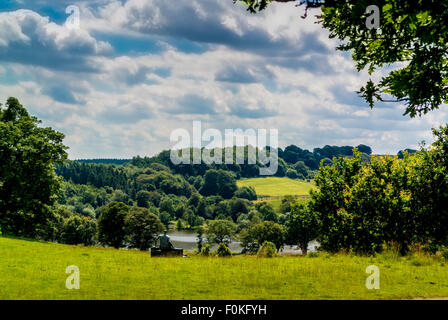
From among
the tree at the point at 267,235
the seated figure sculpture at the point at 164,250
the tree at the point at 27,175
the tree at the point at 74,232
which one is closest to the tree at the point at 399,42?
the seated figure sculpture at the point at 164,250

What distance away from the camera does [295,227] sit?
9800 cm

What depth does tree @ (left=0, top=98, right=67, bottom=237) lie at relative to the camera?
4138 cm

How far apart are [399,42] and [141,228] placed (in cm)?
7221

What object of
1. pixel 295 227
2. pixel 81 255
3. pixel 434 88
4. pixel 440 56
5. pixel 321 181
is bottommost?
pixel 295 227

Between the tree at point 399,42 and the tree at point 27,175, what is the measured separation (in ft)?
123

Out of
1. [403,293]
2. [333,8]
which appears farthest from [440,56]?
[403,293]

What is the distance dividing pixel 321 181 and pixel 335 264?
1928 cm

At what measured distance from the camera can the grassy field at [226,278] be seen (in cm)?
1229

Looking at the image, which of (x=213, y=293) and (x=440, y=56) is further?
(x=440, y=56)

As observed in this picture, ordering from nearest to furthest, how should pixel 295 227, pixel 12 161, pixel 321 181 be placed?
pixel 321 181, pixel 12 161, pixel 295 227

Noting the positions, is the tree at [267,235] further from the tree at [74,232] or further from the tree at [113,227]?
the tree at [74,232]

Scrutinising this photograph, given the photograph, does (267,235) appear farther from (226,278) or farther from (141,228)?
(226,278)

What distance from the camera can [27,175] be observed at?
42.2 m
